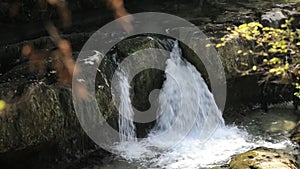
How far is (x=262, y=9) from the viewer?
9.56 meters

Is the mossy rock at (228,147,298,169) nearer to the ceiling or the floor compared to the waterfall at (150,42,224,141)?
nearer to the floor

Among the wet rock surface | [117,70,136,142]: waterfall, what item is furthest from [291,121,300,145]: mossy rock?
[117,70,136,142]: waterfall

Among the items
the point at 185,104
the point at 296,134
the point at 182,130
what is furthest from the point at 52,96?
the point at 296,134

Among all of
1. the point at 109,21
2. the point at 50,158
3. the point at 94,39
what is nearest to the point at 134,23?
the point at 109,21

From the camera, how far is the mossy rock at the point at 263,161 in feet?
16.5

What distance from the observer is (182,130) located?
282 inches

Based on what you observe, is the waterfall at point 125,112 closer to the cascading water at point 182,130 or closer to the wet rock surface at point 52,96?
the cascading water at point 182,130

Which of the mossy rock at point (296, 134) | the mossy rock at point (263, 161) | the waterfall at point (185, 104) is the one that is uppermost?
the waterfall at point (185, 104)

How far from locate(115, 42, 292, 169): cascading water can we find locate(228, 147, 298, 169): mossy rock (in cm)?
63

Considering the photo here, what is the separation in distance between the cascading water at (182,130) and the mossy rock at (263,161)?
63 cm

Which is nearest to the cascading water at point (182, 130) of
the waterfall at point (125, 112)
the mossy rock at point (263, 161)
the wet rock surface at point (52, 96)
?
the waterfall at point (125, 112)

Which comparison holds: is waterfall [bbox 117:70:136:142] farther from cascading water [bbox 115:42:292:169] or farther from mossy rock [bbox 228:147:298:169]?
mossy rock [bbox 228:147:298:169]

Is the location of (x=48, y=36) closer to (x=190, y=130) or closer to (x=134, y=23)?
(x=134, y=23)

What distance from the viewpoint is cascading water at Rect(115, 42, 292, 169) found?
6152mm
